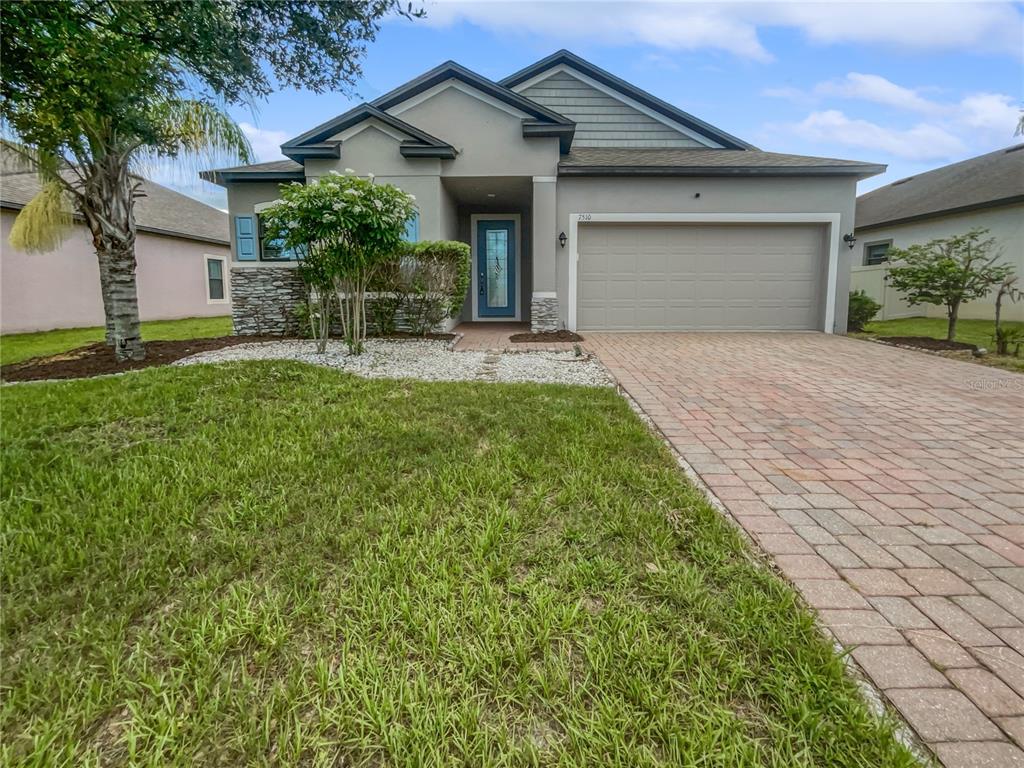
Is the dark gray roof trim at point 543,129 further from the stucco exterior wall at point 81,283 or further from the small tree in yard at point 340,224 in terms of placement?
the stucco exterior wall at point 81,283

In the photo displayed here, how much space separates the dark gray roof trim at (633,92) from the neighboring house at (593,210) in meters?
1.74

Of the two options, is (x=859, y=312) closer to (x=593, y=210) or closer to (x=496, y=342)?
(x=593, y=210)

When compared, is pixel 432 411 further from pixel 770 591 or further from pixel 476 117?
pixel 476 117

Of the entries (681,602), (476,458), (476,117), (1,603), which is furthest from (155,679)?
(476,117)

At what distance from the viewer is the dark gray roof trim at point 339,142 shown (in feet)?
33.3

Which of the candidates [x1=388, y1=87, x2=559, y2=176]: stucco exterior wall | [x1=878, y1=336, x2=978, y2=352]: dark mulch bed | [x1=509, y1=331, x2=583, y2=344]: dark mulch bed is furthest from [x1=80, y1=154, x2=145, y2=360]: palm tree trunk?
[x1=878, y1=336, x2=978, y2=352]: dark mulch bed

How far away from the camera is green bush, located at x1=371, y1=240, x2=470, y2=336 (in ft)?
31.3

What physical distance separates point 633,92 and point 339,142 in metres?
7.70

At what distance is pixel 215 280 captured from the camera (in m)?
19.0

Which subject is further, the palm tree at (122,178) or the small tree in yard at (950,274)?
the small tree in yard at (950,274)

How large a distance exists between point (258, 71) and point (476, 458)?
3.93 metres

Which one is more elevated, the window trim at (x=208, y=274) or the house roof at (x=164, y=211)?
the house roof at (x=164, y=211)

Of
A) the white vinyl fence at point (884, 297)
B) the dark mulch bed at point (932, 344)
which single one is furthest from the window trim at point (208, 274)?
the white vinyl fence at point (884, 297)

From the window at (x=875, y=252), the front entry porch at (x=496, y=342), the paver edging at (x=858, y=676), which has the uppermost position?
the window at (x=875, y=252)
